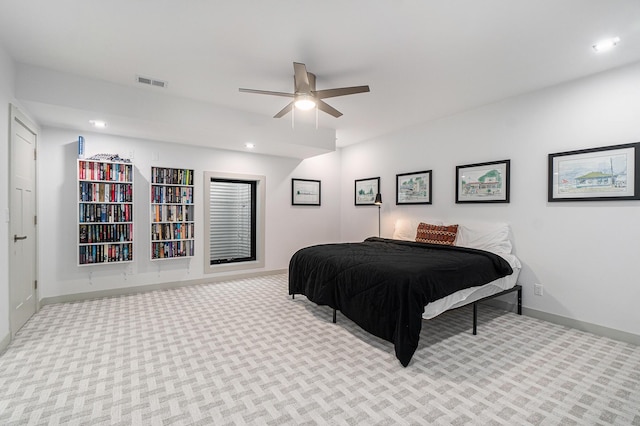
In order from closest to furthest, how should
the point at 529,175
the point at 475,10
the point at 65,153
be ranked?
1. the point at 475,10
2. the point at 529,175
3. the point at 65,153

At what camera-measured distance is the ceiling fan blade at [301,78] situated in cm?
253

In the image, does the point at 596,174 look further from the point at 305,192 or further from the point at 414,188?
the point at 305,192

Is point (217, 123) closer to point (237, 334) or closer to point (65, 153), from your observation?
point (65, 153)

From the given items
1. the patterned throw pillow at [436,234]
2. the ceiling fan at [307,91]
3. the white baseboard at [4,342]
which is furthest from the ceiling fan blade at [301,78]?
the white baseboard at [4,342]

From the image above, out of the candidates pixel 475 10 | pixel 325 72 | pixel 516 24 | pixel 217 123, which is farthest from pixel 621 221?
pixel 217 123

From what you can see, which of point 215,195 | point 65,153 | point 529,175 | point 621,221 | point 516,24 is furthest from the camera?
point 215,195

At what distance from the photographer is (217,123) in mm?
4047

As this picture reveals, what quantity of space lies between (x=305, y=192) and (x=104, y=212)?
133 inches

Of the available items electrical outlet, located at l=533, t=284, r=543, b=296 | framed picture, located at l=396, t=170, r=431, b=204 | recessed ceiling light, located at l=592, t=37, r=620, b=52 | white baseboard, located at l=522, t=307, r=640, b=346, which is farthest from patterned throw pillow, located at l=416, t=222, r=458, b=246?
recessed ceiling light, located at l=592, t=37, r=620, b=52

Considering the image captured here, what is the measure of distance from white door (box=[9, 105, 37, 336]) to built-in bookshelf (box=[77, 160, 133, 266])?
1.56 ft

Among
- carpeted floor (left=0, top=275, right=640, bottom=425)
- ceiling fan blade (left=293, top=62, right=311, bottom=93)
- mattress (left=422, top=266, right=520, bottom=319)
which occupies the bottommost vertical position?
carpeted floor (left=0, top=275, right=640, bottom=425)

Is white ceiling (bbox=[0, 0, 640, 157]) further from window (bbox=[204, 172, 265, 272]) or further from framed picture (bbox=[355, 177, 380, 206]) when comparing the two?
framed picture (bbox=[355, 177, 380, 206])

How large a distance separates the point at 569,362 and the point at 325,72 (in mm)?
3413

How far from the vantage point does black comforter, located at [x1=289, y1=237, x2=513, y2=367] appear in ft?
8.08
